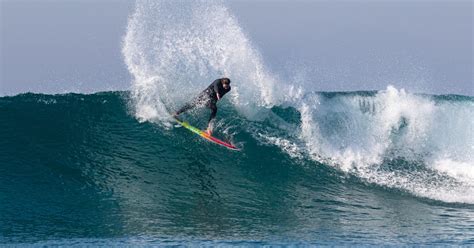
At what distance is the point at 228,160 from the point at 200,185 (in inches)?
45.4

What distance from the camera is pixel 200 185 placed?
35.4ft

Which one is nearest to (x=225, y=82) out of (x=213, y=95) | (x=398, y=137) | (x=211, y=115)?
(x=213, y=95)

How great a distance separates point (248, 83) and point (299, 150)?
2.41 metres

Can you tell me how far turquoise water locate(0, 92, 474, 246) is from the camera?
8961 mm

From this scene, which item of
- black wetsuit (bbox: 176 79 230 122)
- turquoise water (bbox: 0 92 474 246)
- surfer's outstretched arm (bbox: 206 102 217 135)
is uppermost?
black wetsuit (bbox: 176 79 230 122)

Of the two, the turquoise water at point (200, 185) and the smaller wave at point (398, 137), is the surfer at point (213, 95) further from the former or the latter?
the smaller wave at point (398, 137)

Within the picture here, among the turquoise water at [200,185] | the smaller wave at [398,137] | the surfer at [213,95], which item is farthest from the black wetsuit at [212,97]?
the smaller wave at [398,137]

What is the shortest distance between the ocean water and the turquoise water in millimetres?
34

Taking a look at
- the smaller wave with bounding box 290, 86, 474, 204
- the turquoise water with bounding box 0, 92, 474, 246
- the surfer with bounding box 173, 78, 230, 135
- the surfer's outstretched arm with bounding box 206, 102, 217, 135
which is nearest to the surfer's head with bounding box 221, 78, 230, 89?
the surfer with bounding box 173, 78, 230, 135

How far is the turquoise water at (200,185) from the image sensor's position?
353 inches

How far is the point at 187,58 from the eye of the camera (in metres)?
14.4

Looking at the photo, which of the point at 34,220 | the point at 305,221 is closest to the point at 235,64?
the point at 305,221

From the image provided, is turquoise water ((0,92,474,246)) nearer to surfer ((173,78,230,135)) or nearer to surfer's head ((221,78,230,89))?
surfer ((173,78,230,135))

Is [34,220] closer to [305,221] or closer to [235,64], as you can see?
[305,221]
